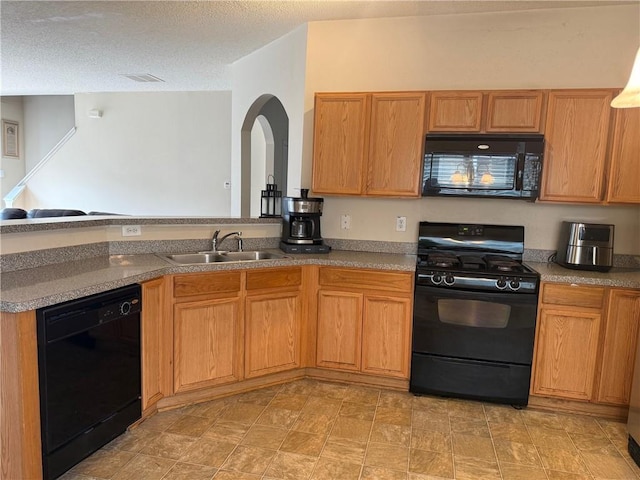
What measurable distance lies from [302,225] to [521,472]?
1.99 meters

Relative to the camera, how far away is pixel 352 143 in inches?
119

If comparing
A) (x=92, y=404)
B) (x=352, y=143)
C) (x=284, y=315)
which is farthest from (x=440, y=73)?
(x=92, y=404)

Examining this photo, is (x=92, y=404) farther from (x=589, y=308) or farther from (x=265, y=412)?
(x=589, y=308)

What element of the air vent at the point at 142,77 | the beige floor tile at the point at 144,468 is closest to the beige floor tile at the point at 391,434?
the beige floor tile at the point at 144,468

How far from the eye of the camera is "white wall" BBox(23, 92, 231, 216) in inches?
245

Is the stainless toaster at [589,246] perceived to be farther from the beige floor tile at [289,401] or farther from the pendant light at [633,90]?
the beige floor tile at [289,401]

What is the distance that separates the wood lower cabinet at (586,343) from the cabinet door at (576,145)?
0.67m

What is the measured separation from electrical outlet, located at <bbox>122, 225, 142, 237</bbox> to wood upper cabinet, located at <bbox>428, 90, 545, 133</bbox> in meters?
2.11

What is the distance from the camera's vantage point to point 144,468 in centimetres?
199

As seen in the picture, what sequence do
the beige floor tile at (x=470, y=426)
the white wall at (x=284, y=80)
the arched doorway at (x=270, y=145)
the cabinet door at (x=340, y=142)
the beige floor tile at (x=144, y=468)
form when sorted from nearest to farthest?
the beige floor tile at (x=144, y=468)
the beige floor tile at (x=470, y=426)
the cabinet door at (x=340, y=142)
the white wall at (x=284, y=80)
the arched doorway at (x=270, y=145)

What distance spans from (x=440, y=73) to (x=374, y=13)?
0.66 meters

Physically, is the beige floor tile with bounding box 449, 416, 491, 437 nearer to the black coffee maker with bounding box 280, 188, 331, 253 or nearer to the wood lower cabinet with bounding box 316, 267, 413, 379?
the wood lower cabinet with bounding box 316, 267, 413, 379

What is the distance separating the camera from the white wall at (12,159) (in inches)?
307

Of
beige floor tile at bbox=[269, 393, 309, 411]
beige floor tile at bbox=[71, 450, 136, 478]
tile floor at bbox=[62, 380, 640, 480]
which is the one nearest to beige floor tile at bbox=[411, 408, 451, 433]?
tile floor at bbox=[62, 380, 640, 480]
